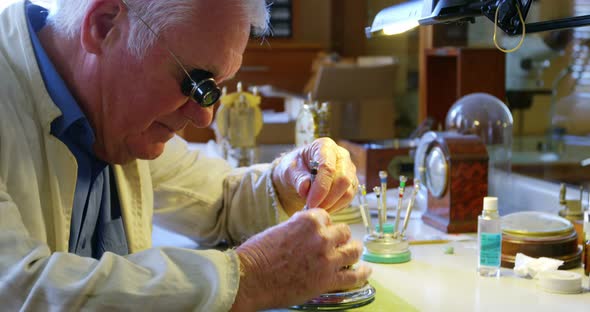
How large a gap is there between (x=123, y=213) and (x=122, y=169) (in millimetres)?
101

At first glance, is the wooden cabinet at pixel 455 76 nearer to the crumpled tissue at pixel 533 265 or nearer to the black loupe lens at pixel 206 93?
the crumpled tissue at pixel 533 265

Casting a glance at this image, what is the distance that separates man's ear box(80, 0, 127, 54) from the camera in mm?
1416

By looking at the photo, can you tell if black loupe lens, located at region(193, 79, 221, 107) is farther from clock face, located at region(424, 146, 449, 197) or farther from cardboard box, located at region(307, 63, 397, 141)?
cardboard box, located at region(307, 63, 397, 141)

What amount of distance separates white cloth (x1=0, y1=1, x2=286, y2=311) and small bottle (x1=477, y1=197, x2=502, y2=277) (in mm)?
505

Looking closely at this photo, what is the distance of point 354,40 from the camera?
26.6 feet

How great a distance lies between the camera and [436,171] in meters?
2.20

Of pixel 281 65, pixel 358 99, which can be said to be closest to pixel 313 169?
pixel 358 99

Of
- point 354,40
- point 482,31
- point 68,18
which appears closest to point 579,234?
point 68,18

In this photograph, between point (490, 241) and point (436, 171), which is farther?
point (436, 171)

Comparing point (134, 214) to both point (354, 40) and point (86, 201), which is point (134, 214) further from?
point (354, 40)

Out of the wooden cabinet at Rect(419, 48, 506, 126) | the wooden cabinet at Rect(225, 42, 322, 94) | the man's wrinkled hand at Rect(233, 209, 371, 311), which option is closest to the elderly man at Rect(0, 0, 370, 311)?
the man's wrinkled hand at Rect(233, 209, 371, 311)

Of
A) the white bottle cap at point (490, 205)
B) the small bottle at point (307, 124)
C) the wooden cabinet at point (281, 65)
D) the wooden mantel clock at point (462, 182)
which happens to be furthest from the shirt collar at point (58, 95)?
the wooden cabinet at point (281, 65)

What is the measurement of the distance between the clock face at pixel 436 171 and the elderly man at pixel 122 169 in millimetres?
492

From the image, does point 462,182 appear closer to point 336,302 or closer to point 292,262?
point 336,302
